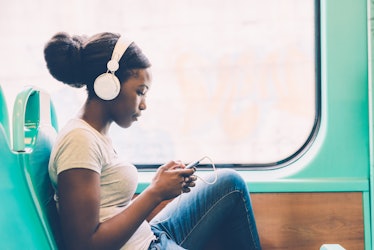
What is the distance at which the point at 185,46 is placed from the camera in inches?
66.1

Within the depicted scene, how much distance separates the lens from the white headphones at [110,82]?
111 cm

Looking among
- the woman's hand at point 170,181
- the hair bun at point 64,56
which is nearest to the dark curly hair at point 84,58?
the hair bun at point 64,56

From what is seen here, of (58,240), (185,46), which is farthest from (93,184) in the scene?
(185,46)

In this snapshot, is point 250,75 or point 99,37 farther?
point 250,75

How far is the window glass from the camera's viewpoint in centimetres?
166

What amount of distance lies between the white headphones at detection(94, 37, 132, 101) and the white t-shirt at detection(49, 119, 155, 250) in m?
0.10

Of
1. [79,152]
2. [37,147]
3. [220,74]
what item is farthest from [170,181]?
[220,74]

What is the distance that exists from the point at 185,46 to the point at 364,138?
0.77 m

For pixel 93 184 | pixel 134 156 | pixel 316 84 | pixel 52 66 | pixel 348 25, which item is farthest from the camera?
pixel 134 156

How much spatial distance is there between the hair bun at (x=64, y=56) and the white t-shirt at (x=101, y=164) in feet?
0.48

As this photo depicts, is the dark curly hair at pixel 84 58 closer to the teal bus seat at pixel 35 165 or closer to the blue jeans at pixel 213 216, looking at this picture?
the teal bus seat at pixel 35 165

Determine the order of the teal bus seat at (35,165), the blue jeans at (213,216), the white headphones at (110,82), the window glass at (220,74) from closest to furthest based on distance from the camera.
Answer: the teal bus seat at (35,165)
the white headphones at (110,82)
the blue jeans at (213,216)
the window glass at (220,74)

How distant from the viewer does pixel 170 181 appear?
1136mm

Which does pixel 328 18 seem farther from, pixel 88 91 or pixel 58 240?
pixel 58 240
